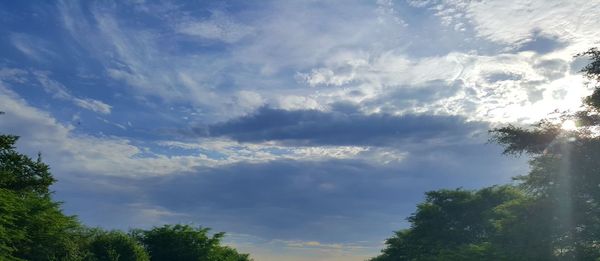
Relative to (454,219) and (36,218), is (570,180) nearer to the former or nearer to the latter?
(454,219)

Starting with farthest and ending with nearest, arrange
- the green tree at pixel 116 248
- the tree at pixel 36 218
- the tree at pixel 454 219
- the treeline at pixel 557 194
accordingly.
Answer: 1. the tree at pixel 454 219
2. the green tree at pixel 116 248
3. the tree at pixel 36 218
4. the treeline at pixel 557 194

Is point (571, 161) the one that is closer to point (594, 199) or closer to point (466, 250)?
point (594, 199)

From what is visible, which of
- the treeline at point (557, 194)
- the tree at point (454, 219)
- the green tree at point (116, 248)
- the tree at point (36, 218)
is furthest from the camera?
the tree at point (454, 219)

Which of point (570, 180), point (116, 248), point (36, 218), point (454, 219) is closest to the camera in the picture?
point (570, 180)

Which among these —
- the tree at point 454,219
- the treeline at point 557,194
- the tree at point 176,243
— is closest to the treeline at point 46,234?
the tree at point 176,243

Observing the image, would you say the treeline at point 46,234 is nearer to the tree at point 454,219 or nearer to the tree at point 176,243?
the tree at point 176,243

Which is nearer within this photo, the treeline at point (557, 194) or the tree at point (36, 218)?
the treeline at point (557, 194)

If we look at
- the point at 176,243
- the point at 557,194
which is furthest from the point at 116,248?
the point at 557,194

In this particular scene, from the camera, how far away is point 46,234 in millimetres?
46781

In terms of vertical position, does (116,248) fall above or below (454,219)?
below

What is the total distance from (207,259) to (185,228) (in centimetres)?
459

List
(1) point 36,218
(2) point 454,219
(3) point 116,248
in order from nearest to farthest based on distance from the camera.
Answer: (1) point 36,218
(3) point 116,248
(2) point 454,219

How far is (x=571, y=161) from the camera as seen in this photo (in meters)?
37.4

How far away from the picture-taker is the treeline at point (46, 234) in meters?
38.1
